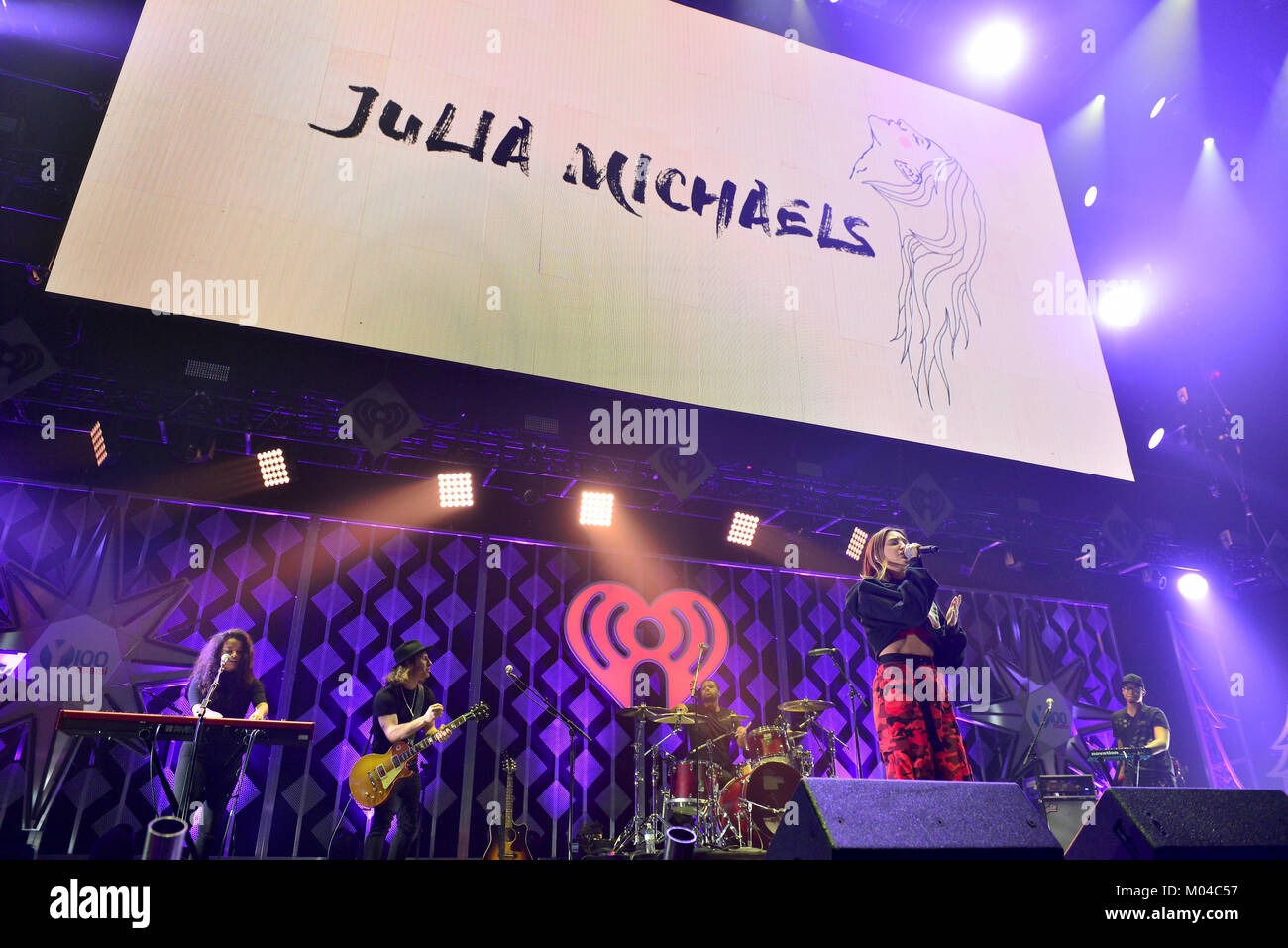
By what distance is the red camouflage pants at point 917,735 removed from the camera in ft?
9.62

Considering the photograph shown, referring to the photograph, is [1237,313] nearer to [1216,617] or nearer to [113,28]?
[1216,617]

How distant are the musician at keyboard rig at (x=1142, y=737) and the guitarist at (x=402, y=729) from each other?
494 centimetres

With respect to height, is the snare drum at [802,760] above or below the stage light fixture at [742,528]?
below

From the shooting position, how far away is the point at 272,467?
5.87 metres

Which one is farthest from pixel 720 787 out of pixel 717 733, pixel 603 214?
pixel 603 214

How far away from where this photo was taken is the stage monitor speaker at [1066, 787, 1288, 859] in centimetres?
179

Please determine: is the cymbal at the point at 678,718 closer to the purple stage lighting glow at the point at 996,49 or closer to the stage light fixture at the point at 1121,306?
the stage light fixture at the point at 1121,306

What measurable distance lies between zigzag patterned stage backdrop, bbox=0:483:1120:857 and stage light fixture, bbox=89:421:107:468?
35 cm

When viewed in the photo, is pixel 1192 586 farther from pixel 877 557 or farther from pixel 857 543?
pixel 877 557

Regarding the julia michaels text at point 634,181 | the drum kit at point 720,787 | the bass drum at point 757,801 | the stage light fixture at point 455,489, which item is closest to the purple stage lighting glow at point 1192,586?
the drum kit at point 720,787

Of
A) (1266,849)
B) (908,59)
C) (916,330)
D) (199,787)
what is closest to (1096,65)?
(908,59)

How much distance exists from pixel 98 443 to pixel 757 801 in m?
5.19

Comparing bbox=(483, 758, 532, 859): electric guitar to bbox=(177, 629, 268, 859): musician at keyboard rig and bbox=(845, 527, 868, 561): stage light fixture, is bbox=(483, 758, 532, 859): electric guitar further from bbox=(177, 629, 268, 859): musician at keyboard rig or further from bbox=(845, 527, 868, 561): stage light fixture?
bbox=(845, 527, 868, 561): stage light fixture
